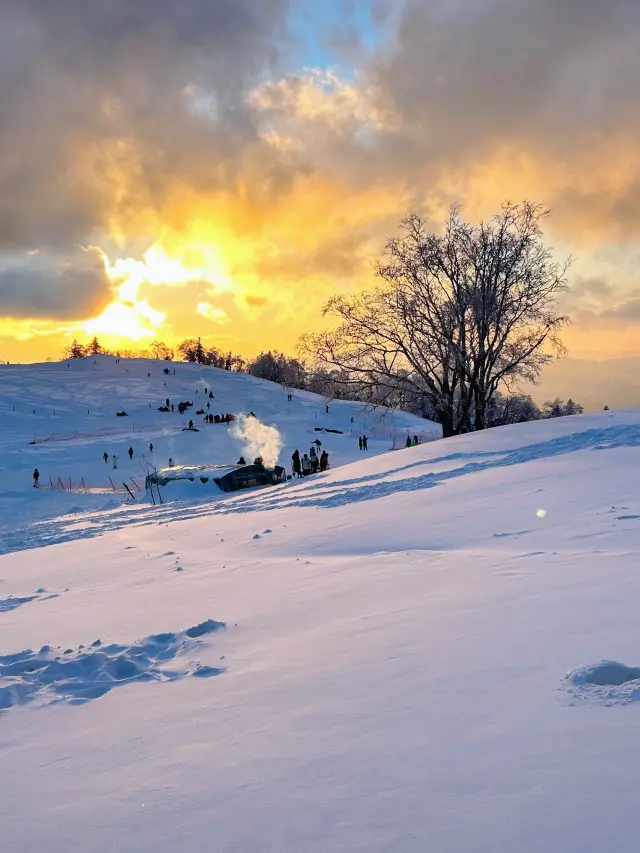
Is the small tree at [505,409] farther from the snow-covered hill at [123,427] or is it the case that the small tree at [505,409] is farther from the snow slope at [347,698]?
the snow slope at [347,698]

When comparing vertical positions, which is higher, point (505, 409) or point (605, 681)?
point (505, 409)

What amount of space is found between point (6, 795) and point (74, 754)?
0.40m

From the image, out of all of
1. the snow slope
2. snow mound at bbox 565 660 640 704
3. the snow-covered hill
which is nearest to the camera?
the snow slope

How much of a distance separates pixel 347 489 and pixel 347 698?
34.5 feet

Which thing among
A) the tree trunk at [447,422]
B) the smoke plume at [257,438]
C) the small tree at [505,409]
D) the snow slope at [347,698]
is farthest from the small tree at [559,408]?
the snow slope at [347,698]

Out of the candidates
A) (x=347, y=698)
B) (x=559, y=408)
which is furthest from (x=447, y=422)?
(x=559, y=408)

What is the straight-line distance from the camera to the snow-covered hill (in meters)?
32.7

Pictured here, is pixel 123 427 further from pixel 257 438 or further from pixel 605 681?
pixel 605 681

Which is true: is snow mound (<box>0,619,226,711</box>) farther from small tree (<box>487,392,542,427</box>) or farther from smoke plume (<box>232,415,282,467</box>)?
smoke plume (<box>232,415,282,467</box>)

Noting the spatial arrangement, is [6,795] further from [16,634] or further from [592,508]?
[592,508]

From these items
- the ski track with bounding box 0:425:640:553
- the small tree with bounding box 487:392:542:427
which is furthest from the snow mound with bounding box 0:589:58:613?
the small tree with bounding box 487:392:542:427

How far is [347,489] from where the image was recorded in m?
13.7

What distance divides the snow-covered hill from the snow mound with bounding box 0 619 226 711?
12334mm

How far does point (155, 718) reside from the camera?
348cm
